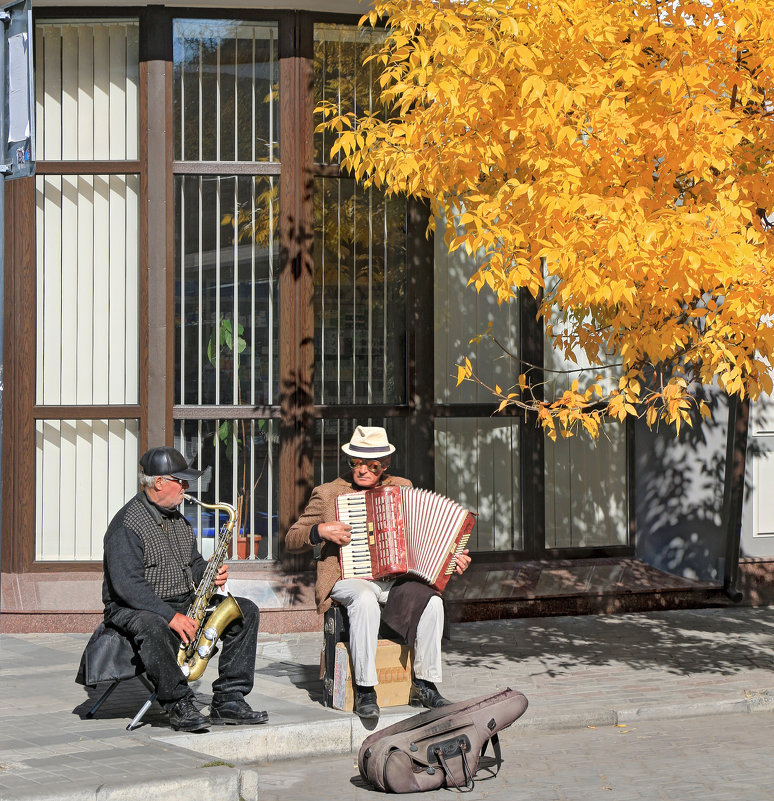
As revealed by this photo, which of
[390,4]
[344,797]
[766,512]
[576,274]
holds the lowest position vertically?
[344,797]

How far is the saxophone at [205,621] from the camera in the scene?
7.25 meters

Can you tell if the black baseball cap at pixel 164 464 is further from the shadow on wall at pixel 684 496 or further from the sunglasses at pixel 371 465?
the shadow on wall at pixel 684 496

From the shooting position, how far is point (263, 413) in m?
10.8

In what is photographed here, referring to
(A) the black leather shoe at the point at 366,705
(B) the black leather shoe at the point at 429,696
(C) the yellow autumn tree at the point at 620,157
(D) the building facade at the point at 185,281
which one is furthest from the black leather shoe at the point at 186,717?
(D) the building facade at the point at 185,281

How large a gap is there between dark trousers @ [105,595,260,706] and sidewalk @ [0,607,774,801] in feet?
0.81

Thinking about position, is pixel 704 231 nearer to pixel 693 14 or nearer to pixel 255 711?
pixel 693 14

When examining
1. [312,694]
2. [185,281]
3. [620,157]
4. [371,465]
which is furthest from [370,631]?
[185,281]

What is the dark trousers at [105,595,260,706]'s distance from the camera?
7.00 meters

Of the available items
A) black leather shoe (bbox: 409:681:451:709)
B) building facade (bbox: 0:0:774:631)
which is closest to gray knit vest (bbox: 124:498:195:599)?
black leather shoe (bbox: 409:681:451:709)

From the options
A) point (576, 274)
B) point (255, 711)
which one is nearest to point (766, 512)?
point (576, 274)

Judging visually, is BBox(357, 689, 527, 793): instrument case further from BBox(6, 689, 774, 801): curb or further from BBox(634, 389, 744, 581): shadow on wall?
BBox(634, 389, 744, 581): shadow on wall

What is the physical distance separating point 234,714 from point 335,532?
118 centimetres

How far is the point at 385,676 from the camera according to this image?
7738 mm

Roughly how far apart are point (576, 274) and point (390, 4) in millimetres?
2467
